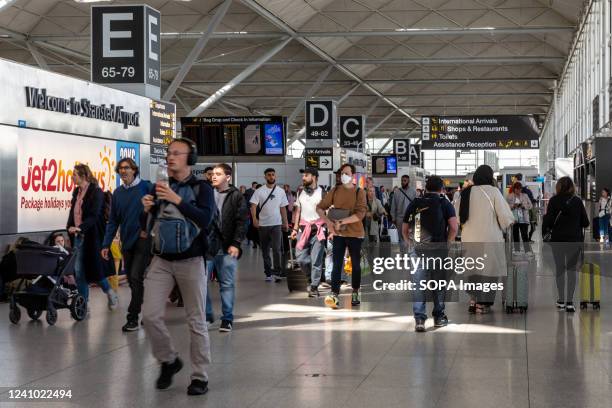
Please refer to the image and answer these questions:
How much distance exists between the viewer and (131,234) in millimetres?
9094

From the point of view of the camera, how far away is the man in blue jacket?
29.6ft

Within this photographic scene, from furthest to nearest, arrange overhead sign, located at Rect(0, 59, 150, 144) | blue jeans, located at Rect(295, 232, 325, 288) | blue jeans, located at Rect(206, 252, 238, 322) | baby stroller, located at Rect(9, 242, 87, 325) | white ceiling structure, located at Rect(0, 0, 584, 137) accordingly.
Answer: white ceiling structure, located at Rect(0, 0, 584, 137)
blue jeans, located at Rect(295, 232, 325, 288)
overhead sign, located at Rect(0, 59, 150, 144)
baby stroller, located at Rect(9, 242, 87, 325)
blue jeans, located at Rect(206, 252, 238, 322)

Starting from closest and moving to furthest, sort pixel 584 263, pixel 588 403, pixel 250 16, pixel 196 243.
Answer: pixel 588 403 → pixel 196 243 → pixel 584 263 → pixel 250 16

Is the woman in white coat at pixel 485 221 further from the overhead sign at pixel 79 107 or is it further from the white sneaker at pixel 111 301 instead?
the overhead sign at pixel 79 107

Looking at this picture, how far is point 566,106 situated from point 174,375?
145 ft

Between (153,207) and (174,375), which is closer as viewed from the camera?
(153,207)

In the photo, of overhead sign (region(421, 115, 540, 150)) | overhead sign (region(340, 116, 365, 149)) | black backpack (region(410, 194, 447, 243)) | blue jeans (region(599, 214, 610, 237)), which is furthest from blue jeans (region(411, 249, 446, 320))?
overhead sign (region(421, 115, 540, 150))

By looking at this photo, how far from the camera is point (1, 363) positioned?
24.0 feet

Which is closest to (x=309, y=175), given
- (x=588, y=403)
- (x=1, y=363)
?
(x=1, y=363)

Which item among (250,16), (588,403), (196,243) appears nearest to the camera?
(588,403)

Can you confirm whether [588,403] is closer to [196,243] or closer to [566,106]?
[196,243]

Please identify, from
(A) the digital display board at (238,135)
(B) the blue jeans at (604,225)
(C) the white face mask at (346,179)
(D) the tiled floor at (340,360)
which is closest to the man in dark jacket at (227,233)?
(D) the tiled floor at (340,360)

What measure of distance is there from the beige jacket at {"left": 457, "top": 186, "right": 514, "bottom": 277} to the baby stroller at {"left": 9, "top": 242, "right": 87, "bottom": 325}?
4.04 meters

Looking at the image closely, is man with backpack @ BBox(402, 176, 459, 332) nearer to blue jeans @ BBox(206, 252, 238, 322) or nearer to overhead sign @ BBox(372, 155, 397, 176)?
blue jeans @ BBox(206, 252, 238, 322)
